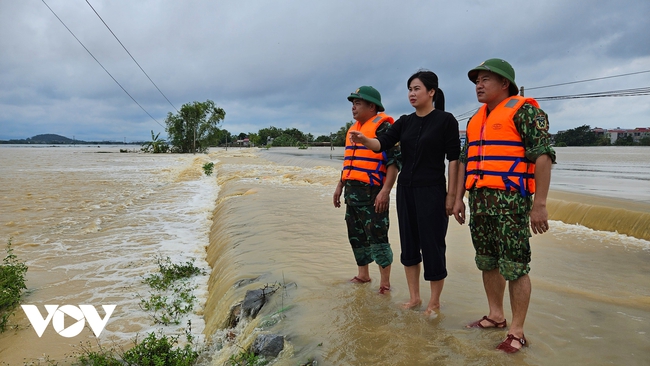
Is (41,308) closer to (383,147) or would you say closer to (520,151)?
(383,147)

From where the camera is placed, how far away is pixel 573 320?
11.6ft

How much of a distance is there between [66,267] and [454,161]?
6.73 m

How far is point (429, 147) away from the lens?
331 cm

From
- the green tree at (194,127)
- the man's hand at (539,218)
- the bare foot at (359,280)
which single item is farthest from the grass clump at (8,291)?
the green tree at (194,127)

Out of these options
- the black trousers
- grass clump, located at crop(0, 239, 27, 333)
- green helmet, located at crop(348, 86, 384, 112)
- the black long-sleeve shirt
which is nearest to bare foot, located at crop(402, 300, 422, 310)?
the black trousers

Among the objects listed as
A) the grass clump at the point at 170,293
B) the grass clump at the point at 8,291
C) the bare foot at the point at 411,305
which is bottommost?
the grass clump at the point at 170,293

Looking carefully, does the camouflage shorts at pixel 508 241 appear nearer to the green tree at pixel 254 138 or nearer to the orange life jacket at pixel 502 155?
the orange life jacket at pixel 502 155

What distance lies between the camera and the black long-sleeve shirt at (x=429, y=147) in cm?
329

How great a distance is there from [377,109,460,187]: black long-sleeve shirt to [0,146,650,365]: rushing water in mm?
1165

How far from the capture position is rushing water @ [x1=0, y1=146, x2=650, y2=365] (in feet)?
9.98

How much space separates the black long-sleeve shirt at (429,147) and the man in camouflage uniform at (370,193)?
39 cm

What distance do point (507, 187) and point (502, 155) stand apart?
226 mm

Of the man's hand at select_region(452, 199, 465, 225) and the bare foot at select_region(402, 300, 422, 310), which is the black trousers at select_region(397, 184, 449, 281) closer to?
the man's hand at select_region(452, 199, 465, 225)

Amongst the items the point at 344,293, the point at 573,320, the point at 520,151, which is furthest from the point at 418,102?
the point at 573,320
